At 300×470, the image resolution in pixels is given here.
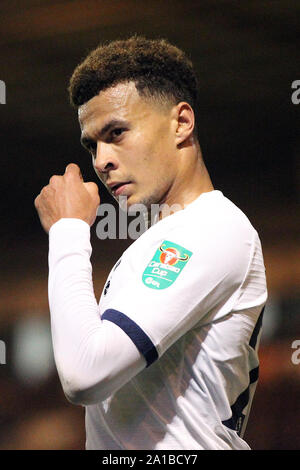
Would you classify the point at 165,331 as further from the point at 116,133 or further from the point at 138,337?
the point at 116,133

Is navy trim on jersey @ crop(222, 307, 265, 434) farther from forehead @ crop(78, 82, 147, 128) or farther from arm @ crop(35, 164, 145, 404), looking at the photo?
forehead @ crop(78, 82, 147, 128)

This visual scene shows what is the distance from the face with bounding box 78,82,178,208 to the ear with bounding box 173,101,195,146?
1.2 inches

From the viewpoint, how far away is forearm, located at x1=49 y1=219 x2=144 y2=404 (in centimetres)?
102

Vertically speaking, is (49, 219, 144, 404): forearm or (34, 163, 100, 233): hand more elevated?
(34, 163, 100, 233): hand

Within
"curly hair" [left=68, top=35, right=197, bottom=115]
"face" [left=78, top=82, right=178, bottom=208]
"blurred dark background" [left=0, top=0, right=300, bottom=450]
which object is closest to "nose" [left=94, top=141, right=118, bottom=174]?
"face" [left=78, top=82, right=178, bottom=208]

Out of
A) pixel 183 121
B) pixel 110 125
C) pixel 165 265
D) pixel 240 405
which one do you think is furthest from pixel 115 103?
pixel 240 405

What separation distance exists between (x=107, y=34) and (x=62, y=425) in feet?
5.33

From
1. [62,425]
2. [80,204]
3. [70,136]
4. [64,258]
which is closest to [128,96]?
[80,204]

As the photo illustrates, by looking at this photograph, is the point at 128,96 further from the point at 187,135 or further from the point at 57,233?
the point at 57,233

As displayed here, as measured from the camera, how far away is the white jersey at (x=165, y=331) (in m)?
1.04

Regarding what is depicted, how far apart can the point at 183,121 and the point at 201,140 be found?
155 centimetres

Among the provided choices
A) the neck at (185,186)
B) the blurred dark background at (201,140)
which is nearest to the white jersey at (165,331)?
the neck at (185,186)

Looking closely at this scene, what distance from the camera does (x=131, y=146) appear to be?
1.33 metres
